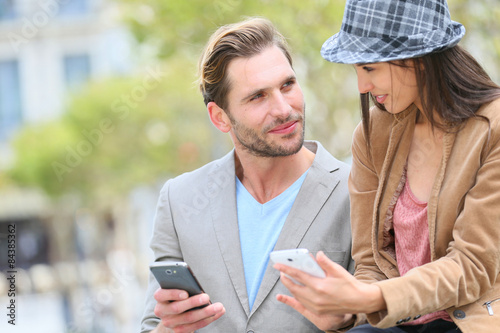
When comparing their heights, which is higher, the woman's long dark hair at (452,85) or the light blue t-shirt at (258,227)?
the woman's long dark hair at (452,85)

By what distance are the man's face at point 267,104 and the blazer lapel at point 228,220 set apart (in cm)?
19

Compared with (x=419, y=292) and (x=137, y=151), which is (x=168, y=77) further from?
(x=419, y=292)

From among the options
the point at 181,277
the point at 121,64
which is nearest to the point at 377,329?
the point at 181,277

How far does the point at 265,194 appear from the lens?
3.29 m

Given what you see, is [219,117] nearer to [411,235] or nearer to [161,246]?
[161,246]

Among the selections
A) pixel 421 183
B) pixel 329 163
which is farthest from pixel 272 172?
pixel 421 183

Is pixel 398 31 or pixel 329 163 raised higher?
pixel 398 31

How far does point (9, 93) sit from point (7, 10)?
8.78 feet

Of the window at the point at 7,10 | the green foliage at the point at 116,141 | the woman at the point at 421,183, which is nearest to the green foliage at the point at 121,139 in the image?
the green foliage at the point at 116,141

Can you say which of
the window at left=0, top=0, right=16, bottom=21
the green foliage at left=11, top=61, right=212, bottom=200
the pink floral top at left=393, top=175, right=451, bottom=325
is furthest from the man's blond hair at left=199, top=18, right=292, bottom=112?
the window at left=0, top=0, right=16, bottom=21

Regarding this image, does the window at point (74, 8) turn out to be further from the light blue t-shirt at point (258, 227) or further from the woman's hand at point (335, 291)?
the woman's hand at point (335, 291)

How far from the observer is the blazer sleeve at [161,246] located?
3.20 metres

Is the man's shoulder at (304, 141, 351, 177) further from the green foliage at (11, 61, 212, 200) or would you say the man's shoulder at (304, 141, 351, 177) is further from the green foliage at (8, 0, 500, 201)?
the green foliage at (11, 61, 212, 200)

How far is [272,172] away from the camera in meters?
3.29
